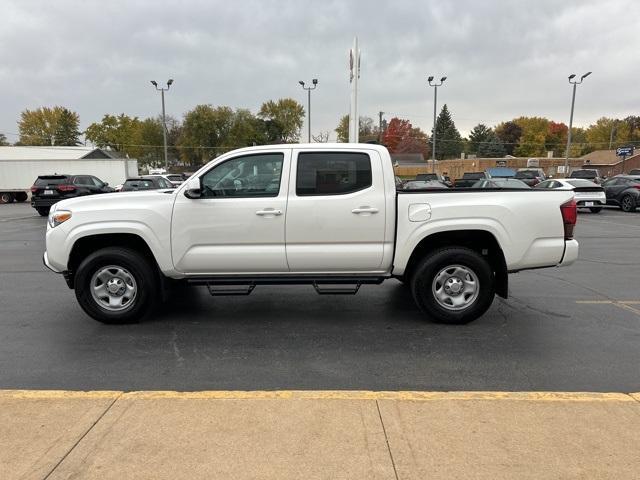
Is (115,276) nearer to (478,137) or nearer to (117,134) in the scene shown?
(117,134)

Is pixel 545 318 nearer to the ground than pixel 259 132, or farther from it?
nearer to the ground

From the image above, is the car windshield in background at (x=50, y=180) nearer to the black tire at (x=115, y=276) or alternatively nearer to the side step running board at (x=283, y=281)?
the black tire at (x=115, y=276)

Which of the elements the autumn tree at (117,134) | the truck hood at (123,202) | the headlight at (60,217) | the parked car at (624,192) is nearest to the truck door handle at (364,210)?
the truck hood at (123,202)

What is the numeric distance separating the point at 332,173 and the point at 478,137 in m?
116

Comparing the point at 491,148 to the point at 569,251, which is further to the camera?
the point at 491,148

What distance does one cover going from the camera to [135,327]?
17.3 ft

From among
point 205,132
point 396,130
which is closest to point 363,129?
point 396,130

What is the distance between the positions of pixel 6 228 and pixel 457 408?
56.4 ft

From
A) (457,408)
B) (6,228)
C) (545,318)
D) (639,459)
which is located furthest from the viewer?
(6,228)

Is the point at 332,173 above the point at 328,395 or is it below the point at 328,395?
above

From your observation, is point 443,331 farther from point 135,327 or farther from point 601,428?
point 135,327

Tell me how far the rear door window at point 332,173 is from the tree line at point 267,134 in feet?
203

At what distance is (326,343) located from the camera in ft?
15.6

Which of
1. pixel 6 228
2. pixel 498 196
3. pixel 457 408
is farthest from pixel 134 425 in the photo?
pixel 6 228
